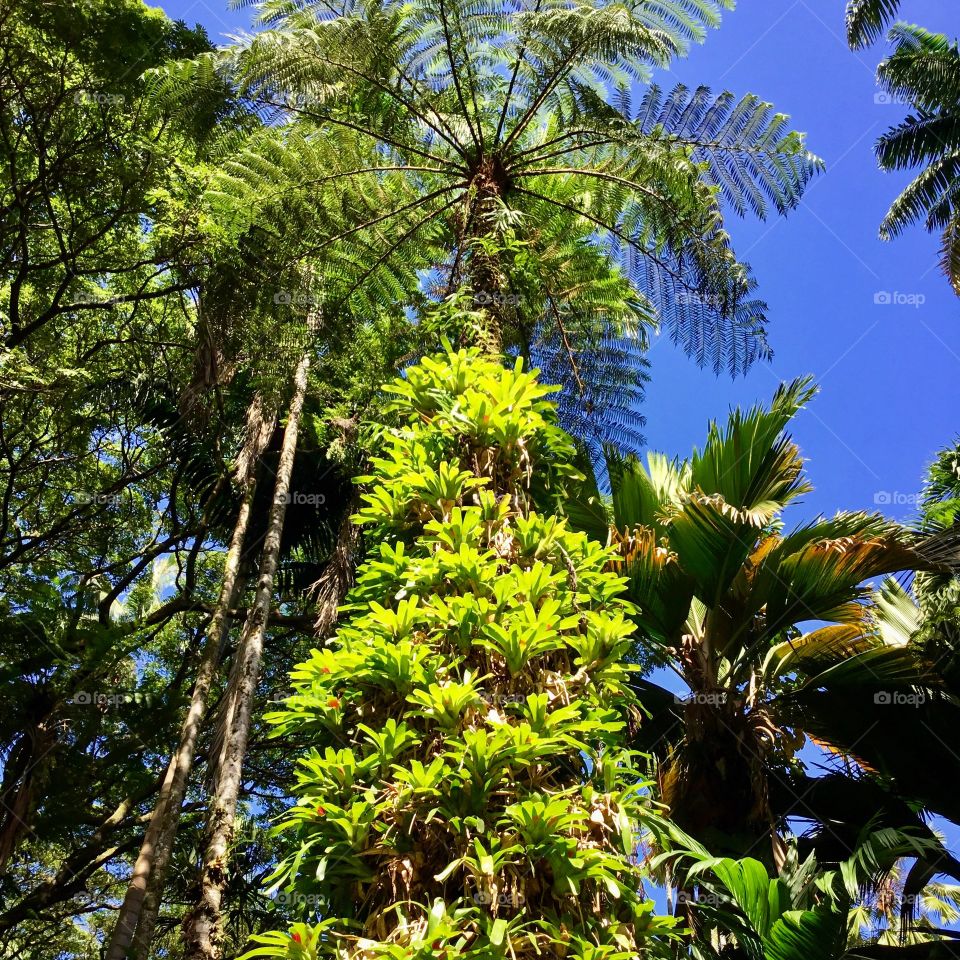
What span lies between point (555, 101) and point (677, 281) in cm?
153

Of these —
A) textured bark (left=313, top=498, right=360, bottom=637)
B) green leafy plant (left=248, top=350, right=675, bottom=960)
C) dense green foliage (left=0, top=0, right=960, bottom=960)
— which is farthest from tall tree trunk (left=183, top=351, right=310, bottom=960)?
green leafy plant (left=248, top=350, right=675, bottom=960)

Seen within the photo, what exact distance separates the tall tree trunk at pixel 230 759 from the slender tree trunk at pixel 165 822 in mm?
376

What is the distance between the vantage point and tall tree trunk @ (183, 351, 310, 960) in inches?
211

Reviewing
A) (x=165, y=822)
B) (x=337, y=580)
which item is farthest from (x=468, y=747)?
(x=165, y=822)

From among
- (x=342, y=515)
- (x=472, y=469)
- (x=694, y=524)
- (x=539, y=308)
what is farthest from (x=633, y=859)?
(x=342, y=515)

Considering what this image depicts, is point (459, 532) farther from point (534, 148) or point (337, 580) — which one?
point (337, 580)

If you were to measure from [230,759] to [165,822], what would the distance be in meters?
0.96

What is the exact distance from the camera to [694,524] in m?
4.89

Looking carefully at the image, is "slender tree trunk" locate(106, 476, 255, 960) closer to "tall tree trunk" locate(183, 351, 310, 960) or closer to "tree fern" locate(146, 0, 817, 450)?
"tall tree trunk" locate(183, 351, 310, 960)

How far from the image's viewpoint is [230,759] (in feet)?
20.4

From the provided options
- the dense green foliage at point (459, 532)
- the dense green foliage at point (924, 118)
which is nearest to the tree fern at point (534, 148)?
the dense green foliage at point (459, 532)

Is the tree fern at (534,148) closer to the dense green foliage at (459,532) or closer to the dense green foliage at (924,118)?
the dense green foliage at (459,532)

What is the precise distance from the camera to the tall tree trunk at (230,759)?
17.6 feet

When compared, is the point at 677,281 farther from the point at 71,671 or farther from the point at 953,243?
the point at 953,243
